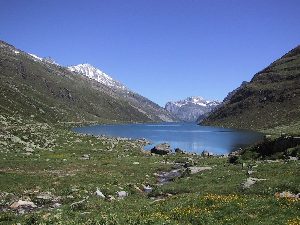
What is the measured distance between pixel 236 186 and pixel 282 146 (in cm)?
2228

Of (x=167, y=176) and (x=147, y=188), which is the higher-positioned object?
(x=167, y=176)

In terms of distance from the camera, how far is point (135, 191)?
1496 inches

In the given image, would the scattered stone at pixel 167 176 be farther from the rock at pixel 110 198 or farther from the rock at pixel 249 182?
the rock at pixel 249 182

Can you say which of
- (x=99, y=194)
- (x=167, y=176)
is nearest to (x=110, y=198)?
(x=99, y=194)

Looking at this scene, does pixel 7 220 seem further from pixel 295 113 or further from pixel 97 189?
pixel 295 113

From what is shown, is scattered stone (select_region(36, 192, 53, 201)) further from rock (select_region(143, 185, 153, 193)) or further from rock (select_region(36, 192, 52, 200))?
rock (select_region(143, 185, 153, 193))

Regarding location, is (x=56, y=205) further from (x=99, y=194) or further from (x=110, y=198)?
(x=110, y=198)

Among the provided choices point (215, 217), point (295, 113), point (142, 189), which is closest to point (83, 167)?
point (142, 189)

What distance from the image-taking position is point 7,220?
2625 centimetres

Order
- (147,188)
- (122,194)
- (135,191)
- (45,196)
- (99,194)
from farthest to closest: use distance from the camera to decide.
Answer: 1. (147,188)
2. (135,191)
3. (122,194)
4. (99,194)
5. (45,196)

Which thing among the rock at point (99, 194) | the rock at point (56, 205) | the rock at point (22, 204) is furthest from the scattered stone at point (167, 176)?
the rock at point (22, 204)

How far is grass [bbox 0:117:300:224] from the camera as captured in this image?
21.6 metres

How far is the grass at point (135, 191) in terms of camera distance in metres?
21.6

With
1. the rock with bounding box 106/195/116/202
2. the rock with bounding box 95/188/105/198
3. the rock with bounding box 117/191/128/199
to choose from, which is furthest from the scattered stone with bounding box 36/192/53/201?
the rock with bounding box 117/191/128/199
